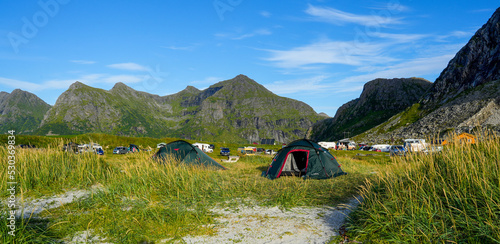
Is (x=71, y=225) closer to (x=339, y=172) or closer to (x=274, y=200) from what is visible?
(x=274, y=200)

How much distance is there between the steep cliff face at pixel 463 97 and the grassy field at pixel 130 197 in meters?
103

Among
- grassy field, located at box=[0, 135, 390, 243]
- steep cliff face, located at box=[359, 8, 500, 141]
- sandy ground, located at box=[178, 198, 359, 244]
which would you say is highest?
steep cliff face, located at box=[359, 8, 500, 141]

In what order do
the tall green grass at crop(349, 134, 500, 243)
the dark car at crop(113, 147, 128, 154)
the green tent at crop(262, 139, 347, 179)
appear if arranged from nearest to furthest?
the tall green grass at crop(349, 134, 500, 243) < the green tent at crop(262, 139, 347, 179) < the dark car at crop(113, 147, 128, 154)

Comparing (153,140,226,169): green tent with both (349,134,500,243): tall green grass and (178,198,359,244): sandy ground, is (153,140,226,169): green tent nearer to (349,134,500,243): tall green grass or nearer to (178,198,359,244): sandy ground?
(178,198,359,244): sandy ground

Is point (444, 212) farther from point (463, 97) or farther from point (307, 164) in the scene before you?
point (463, 97)

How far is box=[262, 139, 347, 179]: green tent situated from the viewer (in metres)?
15.3

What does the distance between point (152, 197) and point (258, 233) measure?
179 inches

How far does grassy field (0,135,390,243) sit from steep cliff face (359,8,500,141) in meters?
103

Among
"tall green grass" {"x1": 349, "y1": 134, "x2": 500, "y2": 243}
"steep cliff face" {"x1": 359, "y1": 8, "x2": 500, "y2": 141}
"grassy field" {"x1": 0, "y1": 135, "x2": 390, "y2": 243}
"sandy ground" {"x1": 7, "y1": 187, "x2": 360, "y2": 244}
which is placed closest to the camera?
"tall green grass" {"x1": 349, "y1": 134, "x2": 500, "y2": 243}

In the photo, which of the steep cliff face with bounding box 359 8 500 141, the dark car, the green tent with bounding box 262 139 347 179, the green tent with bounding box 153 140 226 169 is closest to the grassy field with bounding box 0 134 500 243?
the green tent with bounding box 262 139 347 179

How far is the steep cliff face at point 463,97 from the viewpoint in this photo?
325 ft

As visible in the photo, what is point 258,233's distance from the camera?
6.39 m

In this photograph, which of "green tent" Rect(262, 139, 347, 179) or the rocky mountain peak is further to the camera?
the rocky mountain peak

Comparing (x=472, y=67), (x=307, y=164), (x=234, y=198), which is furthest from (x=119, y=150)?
(x=472, y=67)
